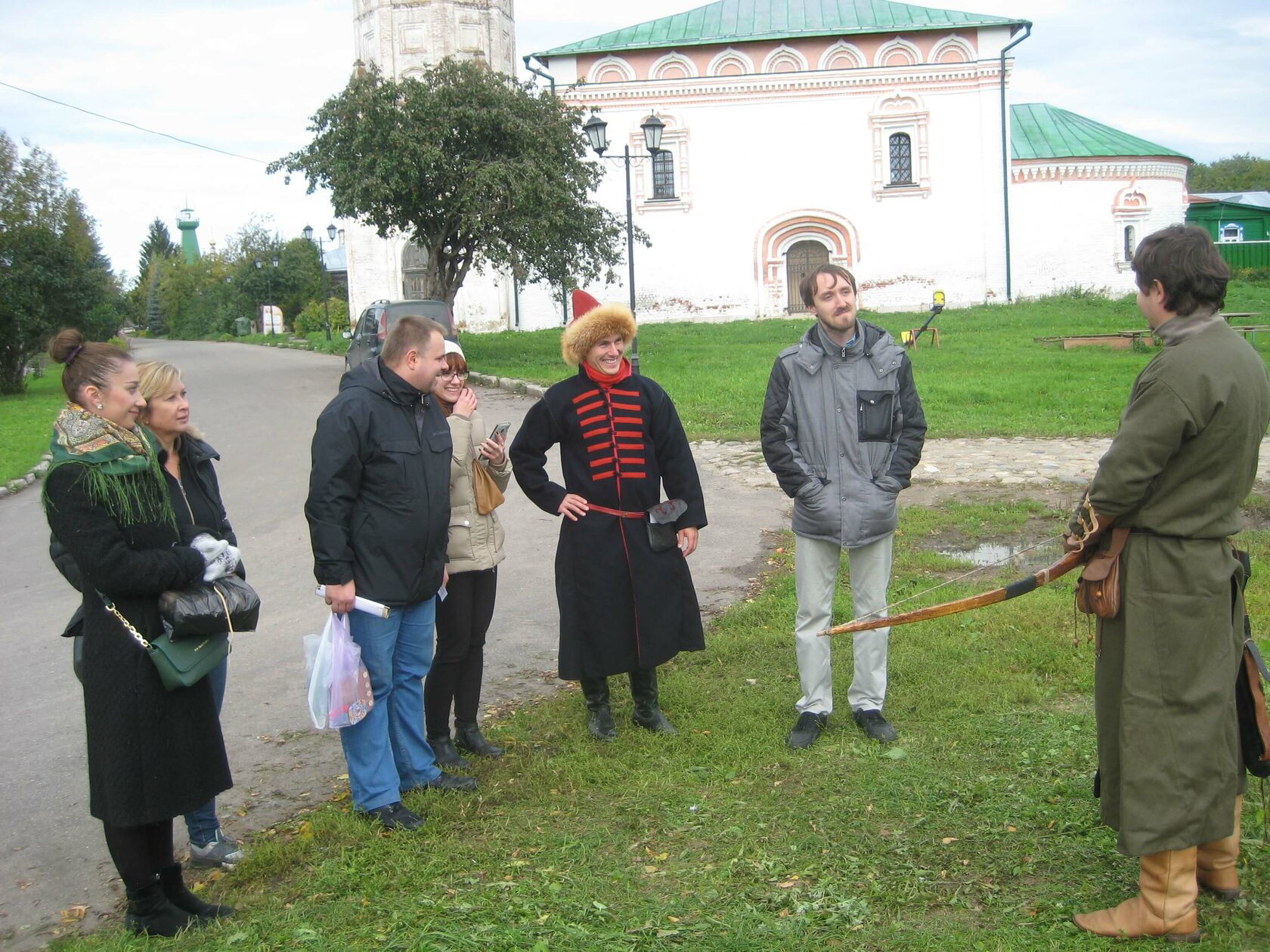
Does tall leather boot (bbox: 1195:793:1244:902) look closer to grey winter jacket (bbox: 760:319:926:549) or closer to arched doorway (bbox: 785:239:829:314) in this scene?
grey winter jacket (bbox: 760:319:926:549)

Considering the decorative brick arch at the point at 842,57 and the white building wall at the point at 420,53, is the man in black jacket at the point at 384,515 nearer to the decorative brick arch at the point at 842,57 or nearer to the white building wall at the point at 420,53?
the white building wall at the point at 420,53

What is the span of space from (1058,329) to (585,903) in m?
25.6

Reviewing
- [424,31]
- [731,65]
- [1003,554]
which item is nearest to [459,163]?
[424,31]

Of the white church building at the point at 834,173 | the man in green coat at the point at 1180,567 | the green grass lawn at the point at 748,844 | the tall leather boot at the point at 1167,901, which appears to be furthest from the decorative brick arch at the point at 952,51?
the tall leather boot at the point at 1167,901

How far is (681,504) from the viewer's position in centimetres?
517

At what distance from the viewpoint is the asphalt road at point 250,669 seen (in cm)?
426

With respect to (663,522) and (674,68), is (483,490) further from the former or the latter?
(674,68)

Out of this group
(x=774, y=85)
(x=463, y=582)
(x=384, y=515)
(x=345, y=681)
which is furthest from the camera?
(x=774, y=85)

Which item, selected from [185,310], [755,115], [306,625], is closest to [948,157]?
[755,115]

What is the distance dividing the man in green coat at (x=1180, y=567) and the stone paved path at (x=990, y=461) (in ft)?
25.4

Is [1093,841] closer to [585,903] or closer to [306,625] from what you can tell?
[585,903]

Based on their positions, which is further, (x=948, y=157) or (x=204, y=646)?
(x=948, y=157)

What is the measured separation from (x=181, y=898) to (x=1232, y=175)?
9789cm

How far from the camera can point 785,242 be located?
37.5 m
